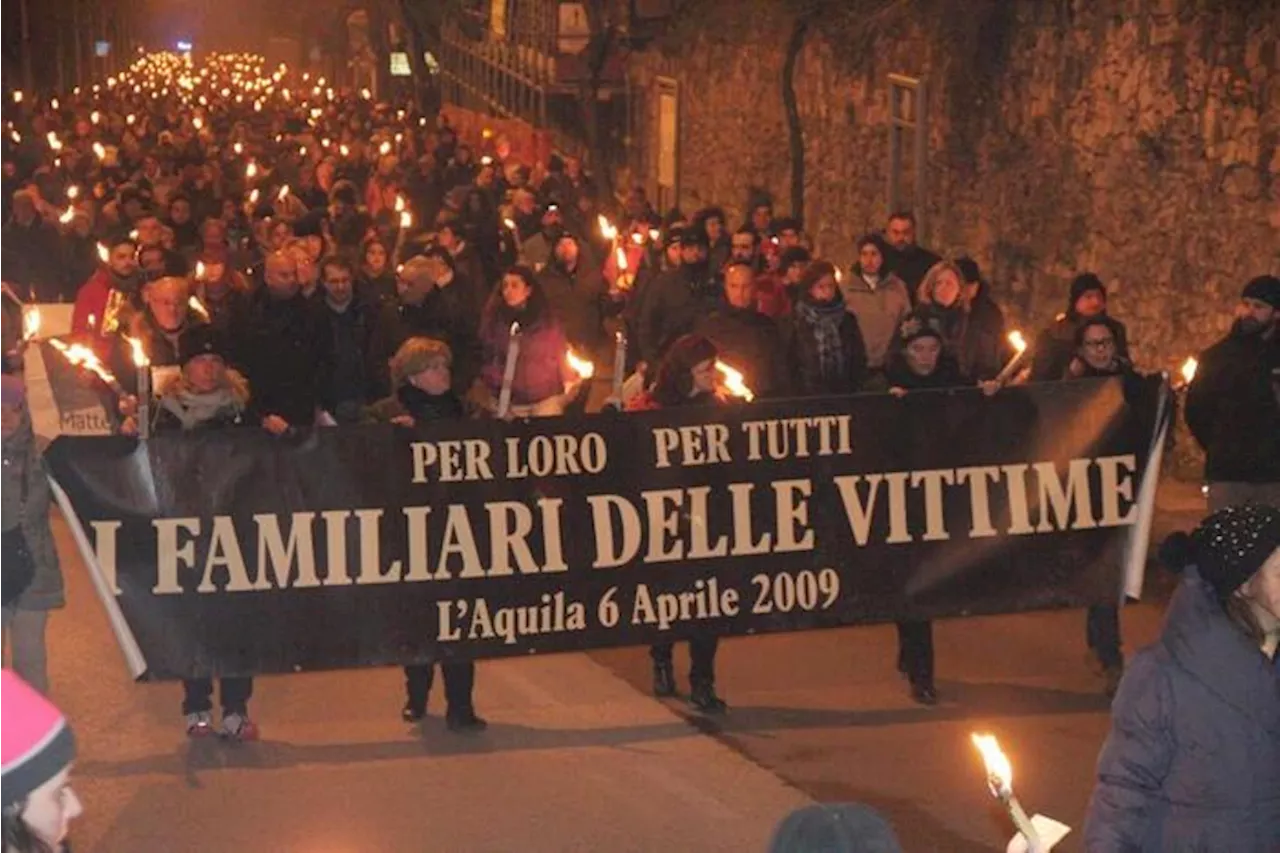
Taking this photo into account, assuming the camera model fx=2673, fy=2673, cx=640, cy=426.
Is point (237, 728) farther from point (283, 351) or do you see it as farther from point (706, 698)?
point (283, 351)

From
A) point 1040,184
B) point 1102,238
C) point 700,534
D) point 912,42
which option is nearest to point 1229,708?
point 700,534

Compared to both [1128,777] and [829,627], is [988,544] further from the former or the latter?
[1128,777]

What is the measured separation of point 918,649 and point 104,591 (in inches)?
119

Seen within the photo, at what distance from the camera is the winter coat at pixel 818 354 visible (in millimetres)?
12336

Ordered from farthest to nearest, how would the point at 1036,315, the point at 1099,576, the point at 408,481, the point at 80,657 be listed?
the point at 1036,315 → the point at 80,657 → the point at 1099,576 → the point at 408,481

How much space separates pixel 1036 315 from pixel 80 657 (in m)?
9.69

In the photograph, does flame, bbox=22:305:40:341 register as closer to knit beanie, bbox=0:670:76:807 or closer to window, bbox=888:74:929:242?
window, bbox=888:74:929:242

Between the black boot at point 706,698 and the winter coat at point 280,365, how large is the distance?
Answer: 2.06 m

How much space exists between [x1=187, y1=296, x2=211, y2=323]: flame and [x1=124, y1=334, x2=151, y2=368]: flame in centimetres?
80

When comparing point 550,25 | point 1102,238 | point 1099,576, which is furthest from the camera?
point 550,25

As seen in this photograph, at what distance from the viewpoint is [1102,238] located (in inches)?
693

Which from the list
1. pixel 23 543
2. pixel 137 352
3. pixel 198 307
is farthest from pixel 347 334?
pixel 23 543

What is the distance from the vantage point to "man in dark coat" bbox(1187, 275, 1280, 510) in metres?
10.1

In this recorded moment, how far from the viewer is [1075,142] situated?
18234mm
